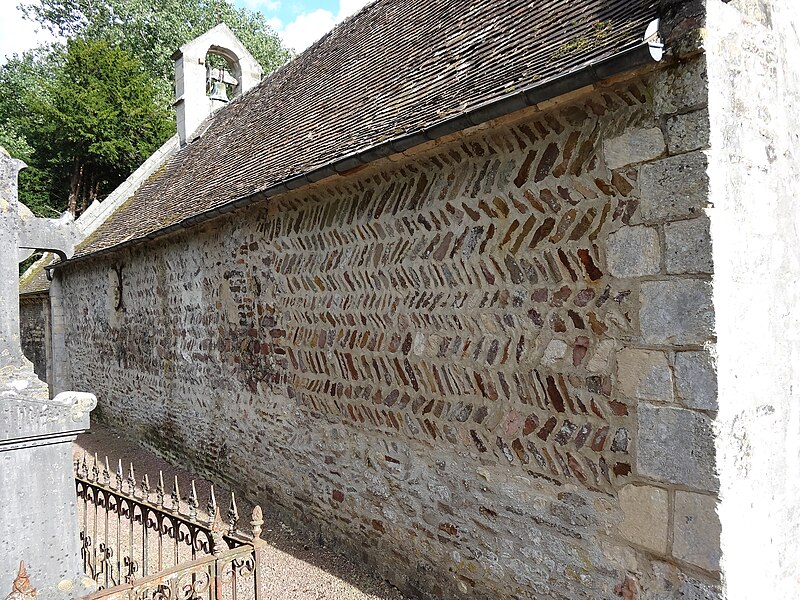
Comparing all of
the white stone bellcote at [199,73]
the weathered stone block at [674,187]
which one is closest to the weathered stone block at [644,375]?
the weathered stone block at [674,187]

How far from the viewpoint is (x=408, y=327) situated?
4.26 m

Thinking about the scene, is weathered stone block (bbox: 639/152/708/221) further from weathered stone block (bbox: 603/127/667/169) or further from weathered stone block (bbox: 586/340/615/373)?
weathered stone block (bbox: 586/340/615/373)

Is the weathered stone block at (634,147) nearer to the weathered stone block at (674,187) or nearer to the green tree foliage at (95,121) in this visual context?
the weathered stone block at (674,187)

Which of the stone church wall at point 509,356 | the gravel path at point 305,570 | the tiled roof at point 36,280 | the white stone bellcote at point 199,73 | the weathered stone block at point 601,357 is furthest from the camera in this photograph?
the tiled roof at point 36,280

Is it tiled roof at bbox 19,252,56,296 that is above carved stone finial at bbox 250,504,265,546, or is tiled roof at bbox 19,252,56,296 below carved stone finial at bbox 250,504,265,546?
above

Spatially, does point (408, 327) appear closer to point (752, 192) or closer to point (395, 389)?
point (395, 389)

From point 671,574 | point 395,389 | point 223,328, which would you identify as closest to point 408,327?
point 395,389

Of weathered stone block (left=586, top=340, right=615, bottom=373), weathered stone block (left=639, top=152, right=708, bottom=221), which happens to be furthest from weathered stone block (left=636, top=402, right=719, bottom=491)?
weathered stone block (left=639, top=152, right=708, bottom=221)

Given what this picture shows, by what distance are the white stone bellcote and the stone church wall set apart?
791cm

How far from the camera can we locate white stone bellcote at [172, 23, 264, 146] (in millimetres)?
12688

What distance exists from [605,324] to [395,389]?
1800mm

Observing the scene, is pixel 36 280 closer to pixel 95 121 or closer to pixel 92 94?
pixel 95 121

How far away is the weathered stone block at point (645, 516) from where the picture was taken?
9.35 ft

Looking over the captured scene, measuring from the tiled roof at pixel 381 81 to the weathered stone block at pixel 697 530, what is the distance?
2.15 m
